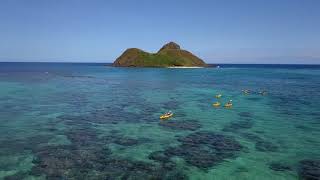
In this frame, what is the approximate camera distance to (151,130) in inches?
1344

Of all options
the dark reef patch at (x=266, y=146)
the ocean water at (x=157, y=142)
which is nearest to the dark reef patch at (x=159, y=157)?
the ocean water at (x=157, y=142)

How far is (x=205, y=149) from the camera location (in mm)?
27234

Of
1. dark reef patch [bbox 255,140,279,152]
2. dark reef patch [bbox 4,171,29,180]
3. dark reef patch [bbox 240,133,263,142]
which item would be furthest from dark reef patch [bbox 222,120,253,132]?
dark reef patch [bbox 4,171,29,180]

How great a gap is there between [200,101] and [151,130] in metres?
25.8

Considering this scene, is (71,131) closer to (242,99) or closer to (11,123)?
(11,123)

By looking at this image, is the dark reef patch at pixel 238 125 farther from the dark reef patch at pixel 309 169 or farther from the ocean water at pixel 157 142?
the dark reef patch at pixel 309 169

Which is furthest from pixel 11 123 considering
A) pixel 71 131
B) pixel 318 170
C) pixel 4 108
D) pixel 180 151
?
pixel 318 170

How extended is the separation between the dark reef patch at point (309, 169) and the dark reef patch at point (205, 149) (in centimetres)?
483

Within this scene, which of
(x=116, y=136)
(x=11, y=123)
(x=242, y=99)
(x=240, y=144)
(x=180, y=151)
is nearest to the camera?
(x=180, y=151)

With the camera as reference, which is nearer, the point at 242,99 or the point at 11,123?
the point at 11,123

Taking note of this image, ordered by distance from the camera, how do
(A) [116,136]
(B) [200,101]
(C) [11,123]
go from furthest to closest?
(B) [200,101]
(C) [11,123]
(A) [116,136]

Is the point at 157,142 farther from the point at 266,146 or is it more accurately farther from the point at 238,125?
the point at 238,125

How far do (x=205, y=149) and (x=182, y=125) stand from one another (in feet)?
32.4

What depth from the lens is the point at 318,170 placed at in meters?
22.7
